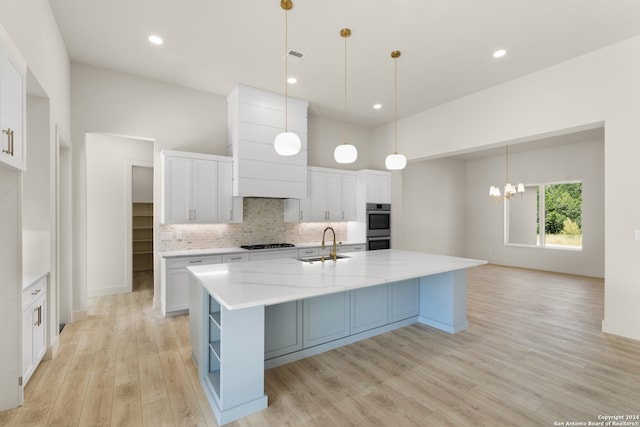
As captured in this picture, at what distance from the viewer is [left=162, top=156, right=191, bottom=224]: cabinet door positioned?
4176 millimetres

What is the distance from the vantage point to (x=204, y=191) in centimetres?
446

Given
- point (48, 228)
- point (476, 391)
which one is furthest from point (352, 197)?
point (48, 228)

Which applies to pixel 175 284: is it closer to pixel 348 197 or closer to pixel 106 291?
pixel 106 291

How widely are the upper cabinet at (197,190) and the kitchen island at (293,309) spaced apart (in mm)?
1765

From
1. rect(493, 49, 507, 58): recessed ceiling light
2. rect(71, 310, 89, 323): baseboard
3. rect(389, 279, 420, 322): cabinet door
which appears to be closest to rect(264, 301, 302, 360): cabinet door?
rect(389, 279, 420, 322): cabinet door

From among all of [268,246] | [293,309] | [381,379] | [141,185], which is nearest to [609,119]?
[381,379]

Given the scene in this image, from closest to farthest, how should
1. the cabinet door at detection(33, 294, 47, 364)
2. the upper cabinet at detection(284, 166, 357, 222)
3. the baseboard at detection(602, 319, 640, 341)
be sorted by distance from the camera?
1. the cabinet door at detection(33, 294, 47, 364)
2. the baseboard at detection(602, 319, 640, 341)
3. the upper cabinet at detection(284, 166, 357, 222)

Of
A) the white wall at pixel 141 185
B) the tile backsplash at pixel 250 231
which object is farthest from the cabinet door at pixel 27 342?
the white wall at pixel 141 185

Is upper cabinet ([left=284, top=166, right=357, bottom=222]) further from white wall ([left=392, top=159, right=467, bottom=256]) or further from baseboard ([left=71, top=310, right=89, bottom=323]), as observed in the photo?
baseboard ([left=71, top=310, right=89, bottom=323])

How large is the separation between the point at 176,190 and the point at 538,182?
8.06 metres

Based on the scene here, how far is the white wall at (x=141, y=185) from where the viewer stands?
708 centimetres

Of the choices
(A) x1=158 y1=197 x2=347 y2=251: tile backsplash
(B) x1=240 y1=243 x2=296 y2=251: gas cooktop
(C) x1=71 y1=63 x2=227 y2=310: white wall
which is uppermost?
(C) x1=71 y1=63 x2=227 y2=310: white wall

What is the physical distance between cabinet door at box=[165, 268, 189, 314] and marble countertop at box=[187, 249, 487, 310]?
5.11ft

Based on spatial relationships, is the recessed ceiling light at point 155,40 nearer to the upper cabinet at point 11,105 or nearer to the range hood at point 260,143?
the range hood at point 260,143
